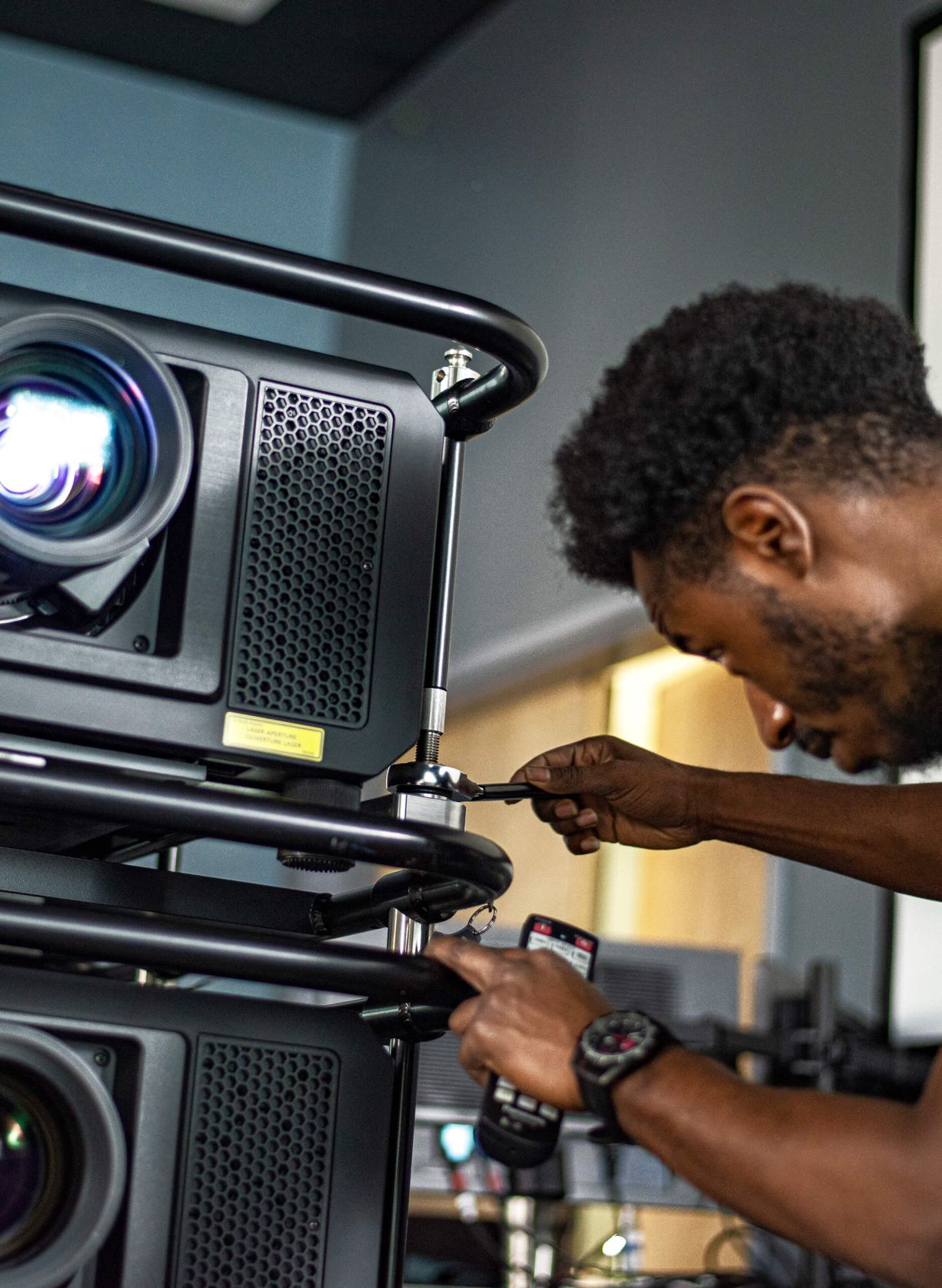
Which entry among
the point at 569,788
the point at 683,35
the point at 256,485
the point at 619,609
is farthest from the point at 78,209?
the point at 683,35

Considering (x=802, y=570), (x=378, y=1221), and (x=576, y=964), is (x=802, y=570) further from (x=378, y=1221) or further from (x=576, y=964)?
(x=378, y=1221)

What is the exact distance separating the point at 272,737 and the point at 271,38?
4.01 m

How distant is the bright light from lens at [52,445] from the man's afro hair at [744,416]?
1.02 ft

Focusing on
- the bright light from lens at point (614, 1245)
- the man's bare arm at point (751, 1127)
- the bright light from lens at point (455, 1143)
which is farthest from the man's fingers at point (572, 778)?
the bright light from lens at point (614, 1245)

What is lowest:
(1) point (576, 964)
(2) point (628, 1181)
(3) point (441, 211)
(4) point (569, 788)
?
(2) point (628, 1181)

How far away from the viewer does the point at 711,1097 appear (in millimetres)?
752

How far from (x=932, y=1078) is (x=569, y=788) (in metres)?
0.42

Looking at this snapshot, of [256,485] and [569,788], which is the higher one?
[256,485]

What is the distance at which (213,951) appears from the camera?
0.71 meters

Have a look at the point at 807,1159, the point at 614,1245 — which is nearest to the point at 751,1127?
the point at 807,1159

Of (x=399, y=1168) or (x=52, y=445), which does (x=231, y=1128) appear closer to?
(x=399, y=1168)

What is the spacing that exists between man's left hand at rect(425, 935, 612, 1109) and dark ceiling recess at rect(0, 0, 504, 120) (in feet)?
13.0

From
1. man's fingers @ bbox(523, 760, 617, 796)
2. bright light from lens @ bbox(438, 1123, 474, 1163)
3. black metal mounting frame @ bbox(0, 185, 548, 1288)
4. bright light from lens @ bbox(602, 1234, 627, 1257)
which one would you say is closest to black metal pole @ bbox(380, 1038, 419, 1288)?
black metal mounting frame @ bbox(0, 185, 548, 1288)

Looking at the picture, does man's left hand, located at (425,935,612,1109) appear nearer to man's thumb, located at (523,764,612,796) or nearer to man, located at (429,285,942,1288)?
man, located at (429,285,942,1288)
